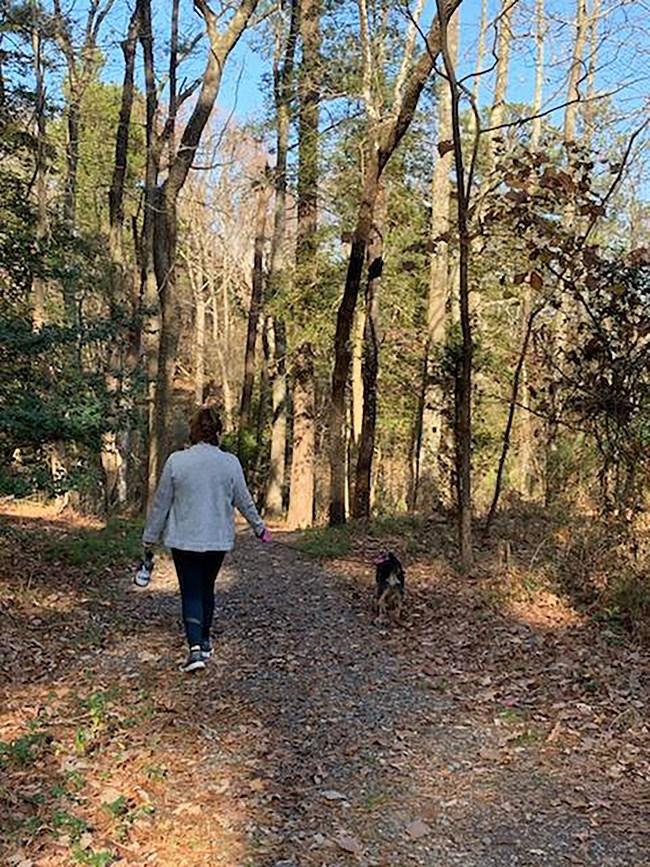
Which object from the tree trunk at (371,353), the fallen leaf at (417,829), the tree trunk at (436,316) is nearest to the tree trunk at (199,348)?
the tree trunk at (436,316)

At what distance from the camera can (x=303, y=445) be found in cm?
1922

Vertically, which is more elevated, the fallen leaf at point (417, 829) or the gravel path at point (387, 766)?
the gravel path at point (387, 766)

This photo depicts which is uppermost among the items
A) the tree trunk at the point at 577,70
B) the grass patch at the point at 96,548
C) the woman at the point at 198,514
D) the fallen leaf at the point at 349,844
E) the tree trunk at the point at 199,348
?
the tree trunk at the point at 577,70

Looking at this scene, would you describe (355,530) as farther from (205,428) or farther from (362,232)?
(205,428)

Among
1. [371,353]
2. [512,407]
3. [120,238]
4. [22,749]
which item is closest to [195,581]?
[22,749]

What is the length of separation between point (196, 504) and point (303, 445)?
41.9ft

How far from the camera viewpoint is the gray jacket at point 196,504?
21.2 feet

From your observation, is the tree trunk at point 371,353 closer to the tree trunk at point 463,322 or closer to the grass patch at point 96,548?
the tree trunk at point 463,322

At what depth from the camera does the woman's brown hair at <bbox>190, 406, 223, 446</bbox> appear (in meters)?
6.65

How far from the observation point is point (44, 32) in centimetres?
1471

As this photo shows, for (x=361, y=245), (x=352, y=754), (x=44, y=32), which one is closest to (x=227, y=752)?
(x=352, y=754)

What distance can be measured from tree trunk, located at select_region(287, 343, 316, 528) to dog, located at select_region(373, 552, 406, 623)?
10264 mm

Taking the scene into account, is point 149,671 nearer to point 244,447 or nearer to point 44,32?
point 44,32

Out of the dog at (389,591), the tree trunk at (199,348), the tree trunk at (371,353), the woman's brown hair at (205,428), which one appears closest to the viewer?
the woman's brown hair at (205,428)
